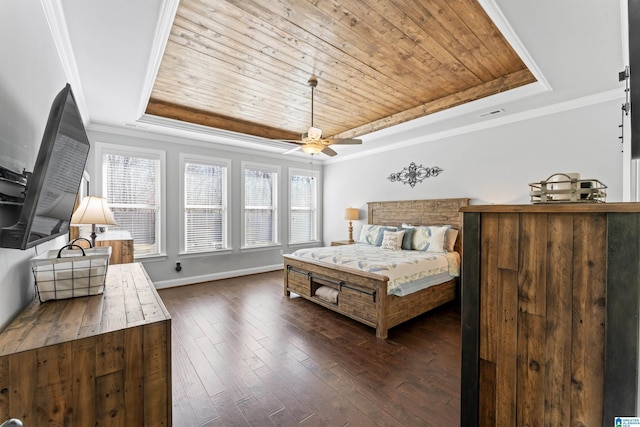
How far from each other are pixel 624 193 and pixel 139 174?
20.7 ft

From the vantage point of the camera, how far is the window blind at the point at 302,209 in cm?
Answer: 640

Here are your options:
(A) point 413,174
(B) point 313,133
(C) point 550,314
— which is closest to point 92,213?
(B) point 313,133

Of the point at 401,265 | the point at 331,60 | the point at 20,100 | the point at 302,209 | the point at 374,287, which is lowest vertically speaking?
the point at 374,287

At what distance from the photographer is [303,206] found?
6.65 metres

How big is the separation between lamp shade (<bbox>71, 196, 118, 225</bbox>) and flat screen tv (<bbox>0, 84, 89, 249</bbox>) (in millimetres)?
867

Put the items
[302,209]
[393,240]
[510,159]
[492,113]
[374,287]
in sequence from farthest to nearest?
1. [302,209]
2. [393,240]
3. [510,159]
4. [492,113]
5. [374,287]

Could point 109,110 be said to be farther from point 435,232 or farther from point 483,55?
point 435,232

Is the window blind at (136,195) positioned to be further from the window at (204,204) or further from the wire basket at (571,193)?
the wire basket at (571,193)

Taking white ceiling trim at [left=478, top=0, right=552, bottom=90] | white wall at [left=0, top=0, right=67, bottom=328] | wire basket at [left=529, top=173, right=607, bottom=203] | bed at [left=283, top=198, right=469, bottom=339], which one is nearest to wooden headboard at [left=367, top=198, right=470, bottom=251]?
bed at [left=283, top=198, right=469, bottom=339]

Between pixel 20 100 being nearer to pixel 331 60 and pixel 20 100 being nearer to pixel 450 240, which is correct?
Result: pixel 331 60

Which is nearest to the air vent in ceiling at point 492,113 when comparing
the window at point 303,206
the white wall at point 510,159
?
the white wall at point 510,159

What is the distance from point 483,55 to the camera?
2592mm

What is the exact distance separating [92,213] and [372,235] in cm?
395

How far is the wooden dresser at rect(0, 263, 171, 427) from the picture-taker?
995mm
